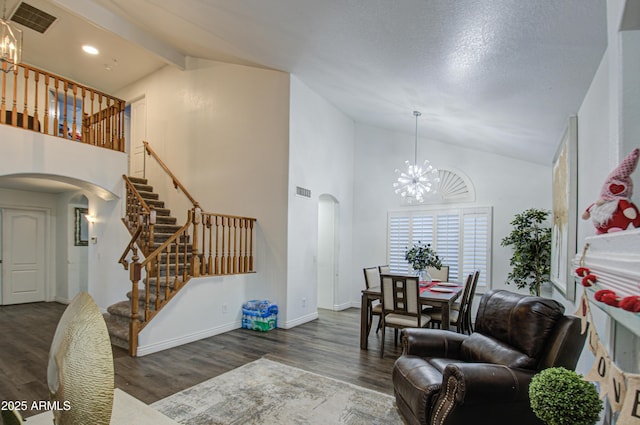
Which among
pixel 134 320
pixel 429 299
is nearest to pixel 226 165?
pixel 134 320

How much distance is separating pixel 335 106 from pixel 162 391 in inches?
215

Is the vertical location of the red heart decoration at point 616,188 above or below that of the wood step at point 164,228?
above

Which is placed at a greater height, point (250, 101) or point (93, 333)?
point (250, 101)

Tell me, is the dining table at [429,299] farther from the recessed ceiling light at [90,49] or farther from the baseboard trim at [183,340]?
the recessed ceiling light at [90,49]

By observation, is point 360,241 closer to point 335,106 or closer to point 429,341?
point 335,106

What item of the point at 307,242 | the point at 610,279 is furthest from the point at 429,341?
the point at 307,242

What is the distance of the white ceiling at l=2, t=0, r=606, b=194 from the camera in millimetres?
2244

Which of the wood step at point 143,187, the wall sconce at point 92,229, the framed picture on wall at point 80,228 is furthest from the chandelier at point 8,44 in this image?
the framed picture on wall at point 80,228

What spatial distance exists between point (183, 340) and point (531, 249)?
5.15m

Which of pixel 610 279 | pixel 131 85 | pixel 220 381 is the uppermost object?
pixel 131 85

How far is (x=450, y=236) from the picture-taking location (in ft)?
19.9

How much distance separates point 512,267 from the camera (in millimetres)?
5492

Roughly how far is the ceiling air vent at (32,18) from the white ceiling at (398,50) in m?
0.13

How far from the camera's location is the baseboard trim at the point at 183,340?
403cm
